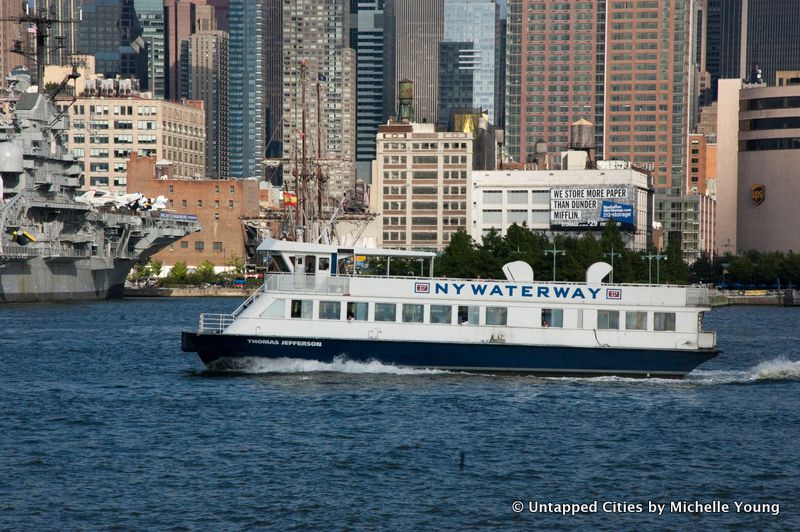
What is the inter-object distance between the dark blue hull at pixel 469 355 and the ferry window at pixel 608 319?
991 millimetres

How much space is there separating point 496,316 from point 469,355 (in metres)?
2.08

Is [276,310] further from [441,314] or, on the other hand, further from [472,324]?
[472,324]

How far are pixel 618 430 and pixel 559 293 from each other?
11.4m

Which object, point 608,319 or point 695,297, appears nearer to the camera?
point 608,319

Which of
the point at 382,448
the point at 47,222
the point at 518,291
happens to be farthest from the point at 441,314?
the point at 47,222

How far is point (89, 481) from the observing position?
131 ft

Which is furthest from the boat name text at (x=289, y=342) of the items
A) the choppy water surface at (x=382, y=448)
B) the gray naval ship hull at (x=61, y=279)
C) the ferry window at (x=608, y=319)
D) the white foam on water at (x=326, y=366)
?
the gray naval ship hull at (x=61, y=279)

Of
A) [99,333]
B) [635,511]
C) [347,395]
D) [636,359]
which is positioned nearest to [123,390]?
[347,395]

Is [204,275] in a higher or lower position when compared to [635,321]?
lower

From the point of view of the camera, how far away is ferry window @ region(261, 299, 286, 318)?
58.5 metres

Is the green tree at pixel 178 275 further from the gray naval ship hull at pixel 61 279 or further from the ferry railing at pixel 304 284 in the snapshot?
the ferry railing at pixel 304 284

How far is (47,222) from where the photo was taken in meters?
138

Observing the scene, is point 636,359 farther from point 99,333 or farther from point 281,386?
point 99,333
